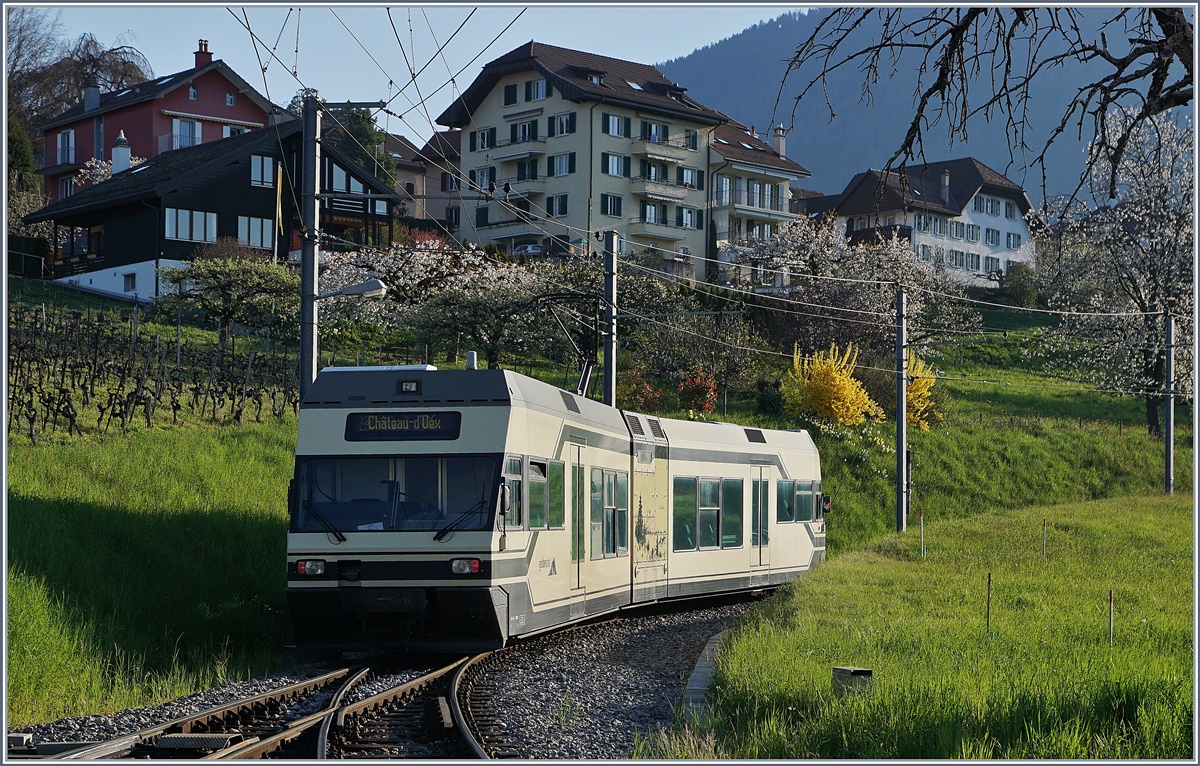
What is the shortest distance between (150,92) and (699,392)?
40.0 metres

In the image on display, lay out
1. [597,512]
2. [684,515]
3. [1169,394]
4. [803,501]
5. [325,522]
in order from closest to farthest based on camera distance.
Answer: [325,522] < [597,512] < [684,515] < [803,501] < [1169,394]

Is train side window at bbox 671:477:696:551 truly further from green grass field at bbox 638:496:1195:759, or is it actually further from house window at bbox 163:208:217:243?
house window at bbox 163:208:217:243

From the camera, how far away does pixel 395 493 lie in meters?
13.6

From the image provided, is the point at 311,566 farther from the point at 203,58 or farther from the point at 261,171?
the point at 203,58

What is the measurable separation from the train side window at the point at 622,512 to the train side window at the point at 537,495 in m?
2.74

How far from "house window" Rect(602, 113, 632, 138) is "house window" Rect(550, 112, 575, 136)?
1.77 metres

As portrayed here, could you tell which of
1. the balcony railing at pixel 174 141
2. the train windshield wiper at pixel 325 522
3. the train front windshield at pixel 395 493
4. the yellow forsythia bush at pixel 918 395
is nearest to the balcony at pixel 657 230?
the balcony railing at pixel 174 141

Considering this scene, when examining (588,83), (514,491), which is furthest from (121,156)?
(514,491)

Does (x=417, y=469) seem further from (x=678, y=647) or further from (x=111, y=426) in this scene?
(x=111, y=426)

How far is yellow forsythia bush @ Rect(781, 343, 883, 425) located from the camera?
41.3 metres

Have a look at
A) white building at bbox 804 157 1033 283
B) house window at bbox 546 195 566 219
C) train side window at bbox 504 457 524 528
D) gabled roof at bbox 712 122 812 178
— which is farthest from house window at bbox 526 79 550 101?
train side window at bbox 504 457 524 528

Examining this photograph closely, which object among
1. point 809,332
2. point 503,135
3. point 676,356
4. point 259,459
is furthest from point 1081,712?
point 503,135

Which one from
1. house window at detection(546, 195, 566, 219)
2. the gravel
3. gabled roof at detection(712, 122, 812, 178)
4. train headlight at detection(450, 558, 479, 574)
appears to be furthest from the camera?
gabled roof at detection(712, 122, 812, 178)

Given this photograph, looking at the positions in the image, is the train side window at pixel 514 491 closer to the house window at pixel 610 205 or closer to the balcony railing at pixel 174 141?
the house window at pixel 610 205
